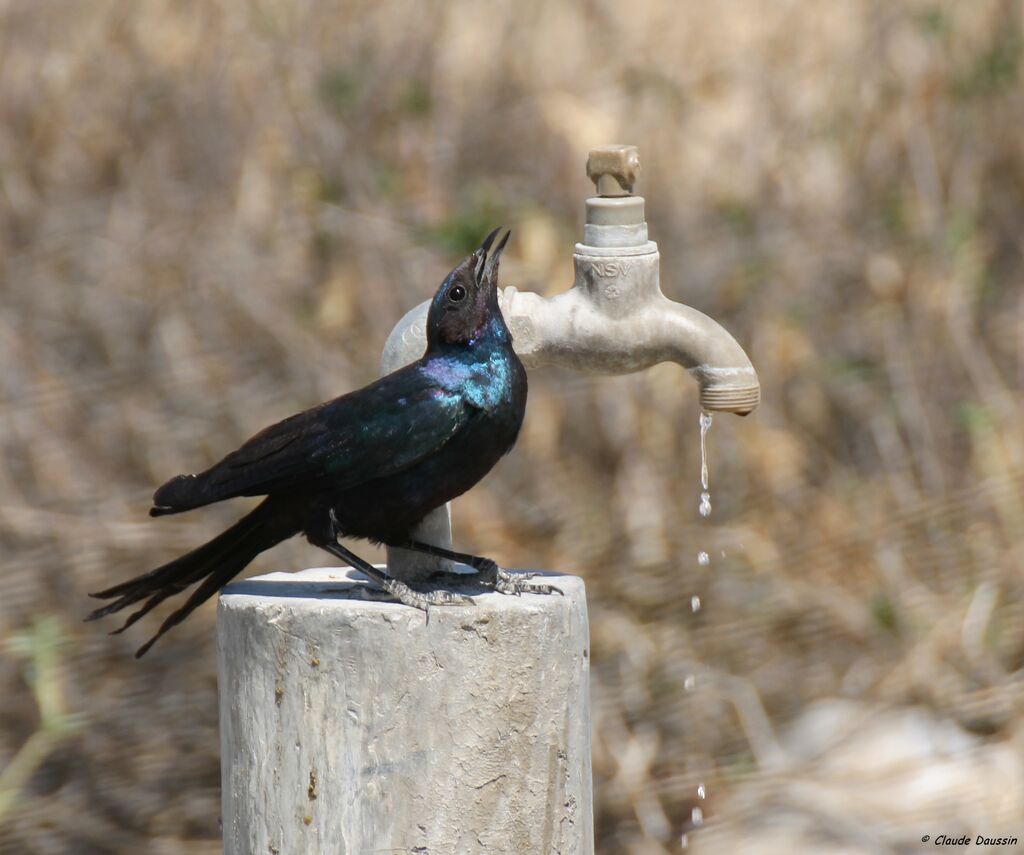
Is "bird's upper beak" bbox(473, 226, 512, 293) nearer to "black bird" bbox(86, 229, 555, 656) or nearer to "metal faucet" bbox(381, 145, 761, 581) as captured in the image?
"black bird" bbox(86, 229, 555, 656)

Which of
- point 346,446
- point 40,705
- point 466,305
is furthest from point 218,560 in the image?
point 40,705

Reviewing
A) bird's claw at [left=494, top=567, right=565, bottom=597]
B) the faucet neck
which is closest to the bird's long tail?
bird's claw at [left=494, top=567, right=565, bottom=597]

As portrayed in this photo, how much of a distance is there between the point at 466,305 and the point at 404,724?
2.81 ft

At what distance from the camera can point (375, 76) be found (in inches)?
285

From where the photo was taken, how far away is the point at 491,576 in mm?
3230

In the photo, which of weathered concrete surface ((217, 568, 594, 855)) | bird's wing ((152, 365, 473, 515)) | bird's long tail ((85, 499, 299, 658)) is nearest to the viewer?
weathered concrete surface ((217, 568, 594, 855))

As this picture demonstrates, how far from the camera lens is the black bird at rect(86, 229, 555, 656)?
3174 millimetres

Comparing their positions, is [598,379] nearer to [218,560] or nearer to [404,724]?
[218,560]

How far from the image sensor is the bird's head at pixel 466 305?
3.21 m

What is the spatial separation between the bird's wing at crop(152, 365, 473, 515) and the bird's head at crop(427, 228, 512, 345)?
0.36ft

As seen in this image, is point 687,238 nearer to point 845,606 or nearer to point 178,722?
point 845,606

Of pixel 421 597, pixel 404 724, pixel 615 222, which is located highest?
pixel 615 222

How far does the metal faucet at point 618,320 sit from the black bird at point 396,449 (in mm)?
218

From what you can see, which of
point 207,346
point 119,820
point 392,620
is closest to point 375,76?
point 207,346
